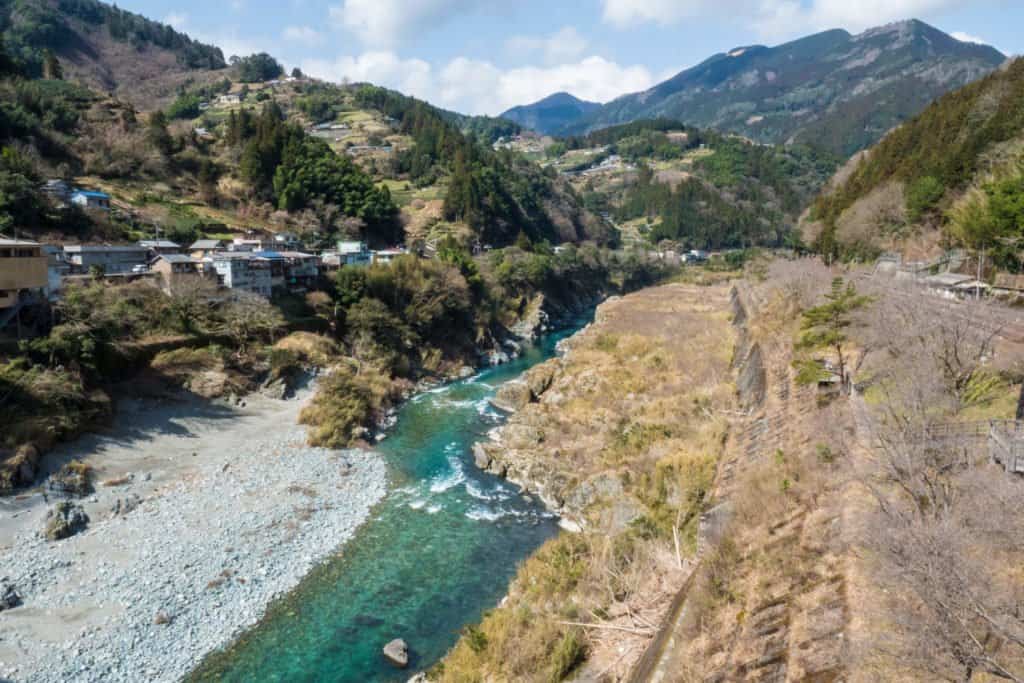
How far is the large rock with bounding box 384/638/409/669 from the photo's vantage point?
12359 mm

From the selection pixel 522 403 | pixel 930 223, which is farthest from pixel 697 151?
pixel 522 403

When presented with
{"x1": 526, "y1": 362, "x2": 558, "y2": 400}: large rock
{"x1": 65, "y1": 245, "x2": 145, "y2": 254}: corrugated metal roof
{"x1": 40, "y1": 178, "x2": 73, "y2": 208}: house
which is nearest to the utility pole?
{"x1": 526, "y1": 362, "x2": 558, "y2": 400}: large rock

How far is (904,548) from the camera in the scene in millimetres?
5645

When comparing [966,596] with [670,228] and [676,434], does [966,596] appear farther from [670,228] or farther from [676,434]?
[670,228]

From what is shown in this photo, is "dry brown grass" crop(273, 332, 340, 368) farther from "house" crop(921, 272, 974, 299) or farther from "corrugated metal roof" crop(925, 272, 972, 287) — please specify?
"corrugated metal roof" crop(925, 272, 972, 287)

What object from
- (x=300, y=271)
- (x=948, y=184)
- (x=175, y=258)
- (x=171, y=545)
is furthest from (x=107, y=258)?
(x=948, y=184)

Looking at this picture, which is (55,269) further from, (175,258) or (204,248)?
(204,248)

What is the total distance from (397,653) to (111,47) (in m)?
174

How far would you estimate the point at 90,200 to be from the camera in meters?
39.8

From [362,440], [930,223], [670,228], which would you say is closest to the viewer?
[362,440]

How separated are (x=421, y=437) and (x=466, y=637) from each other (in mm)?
15399

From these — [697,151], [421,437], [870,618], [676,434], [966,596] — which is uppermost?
[697,151]

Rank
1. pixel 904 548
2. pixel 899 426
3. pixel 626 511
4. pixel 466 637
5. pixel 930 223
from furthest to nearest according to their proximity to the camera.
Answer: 1. pixel 930 223
2. pixel 626 511
3. pixel 466 637
4. pixel 899 426
5. pixel 904 548

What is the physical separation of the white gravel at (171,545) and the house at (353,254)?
23104 millimetres
